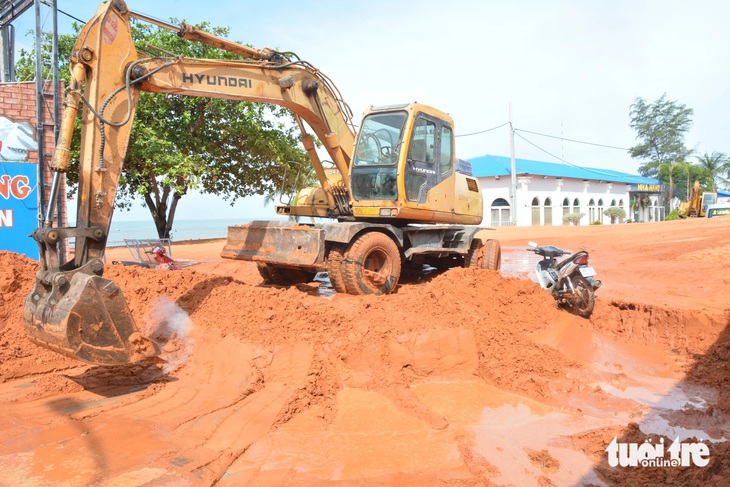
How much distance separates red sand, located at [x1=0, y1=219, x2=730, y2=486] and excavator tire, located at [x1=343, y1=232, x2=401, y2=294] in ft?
1.53

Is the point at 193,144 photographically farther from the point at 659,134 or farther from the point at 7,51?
the point at 659,134

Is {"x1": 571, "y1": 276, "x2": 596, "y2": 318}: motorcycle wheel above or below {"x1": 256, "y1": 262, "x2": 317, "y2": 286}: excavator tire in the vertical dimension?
below

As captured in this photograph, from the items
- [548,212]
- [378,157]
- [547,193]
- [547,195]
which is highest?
[547,193]

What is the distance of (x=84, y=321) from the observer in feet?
14.1

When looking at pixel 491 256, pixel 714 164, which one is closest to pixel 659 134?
pixel 714 164

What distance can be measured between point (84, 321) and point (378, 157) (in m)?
4.92

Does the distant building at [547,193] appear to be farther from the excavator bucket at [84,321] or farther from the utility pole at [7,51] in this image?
the excavator bucket at [84,321]

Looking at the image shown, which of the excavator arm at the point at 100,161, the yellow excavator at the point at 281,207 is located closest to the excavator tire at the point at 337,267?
the yellow excavator at the point at 281,207

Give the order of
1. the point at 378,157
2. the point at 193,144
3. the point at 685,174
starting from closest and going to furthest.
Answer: the point at 378,157
the point at 193,144
the point at 685,174

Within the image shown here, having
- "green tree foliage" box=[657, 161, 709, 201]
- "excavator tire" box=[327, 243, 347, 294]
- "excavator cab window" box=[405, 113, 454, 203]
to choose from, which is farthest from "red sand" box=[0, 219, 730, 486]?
"green tree foliage" box=[657, 161, 709, 201]

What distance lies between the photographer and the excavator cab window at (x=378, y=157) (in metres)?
7.92

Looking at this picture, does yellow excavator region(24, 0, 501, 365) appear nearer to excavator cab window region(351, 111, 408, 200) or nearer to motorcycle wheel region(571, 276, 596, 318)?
excavator cab window region(351, 111, 408, 200)

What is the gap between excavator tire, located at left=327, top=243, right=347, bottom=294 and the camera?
7.25m

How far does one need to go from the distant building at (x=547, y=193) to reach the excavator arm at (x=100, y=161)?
28865mm
